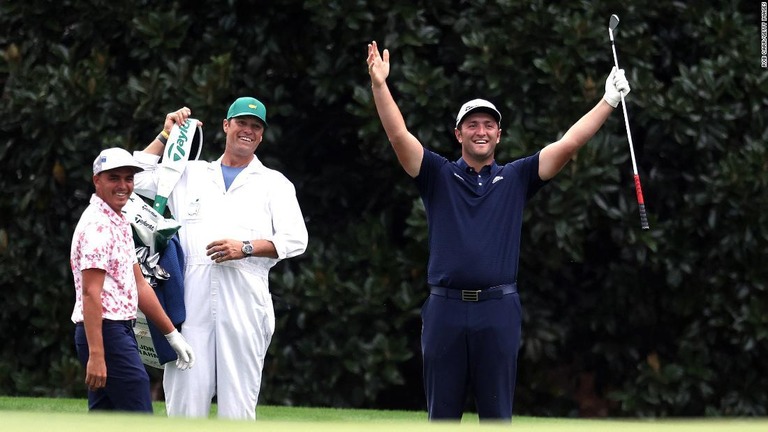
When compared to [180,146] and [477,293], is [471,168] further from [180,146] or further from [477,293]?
[180,146]

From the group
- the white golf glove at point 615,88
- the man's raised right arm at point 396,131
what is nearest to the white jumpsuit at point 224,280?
the man's raised right arm at point 396,131

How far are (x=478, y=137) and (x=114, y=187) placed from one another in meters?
1.59

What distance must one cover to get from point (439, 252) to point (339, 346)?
14.4 ft

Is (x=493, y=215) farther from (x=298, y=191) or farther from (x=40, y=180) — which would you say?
(x=40, y=180)

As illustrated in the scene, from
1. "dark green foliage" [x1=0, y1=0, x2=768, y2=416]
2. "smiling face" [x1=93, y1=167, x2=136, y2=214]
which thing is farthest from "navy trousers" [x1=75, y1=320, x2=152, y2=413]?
"dark green foliage" [x1=0, y1=0, x2=768, y2=416]

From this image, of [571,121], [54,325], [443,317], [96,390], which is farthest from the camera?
[54,325]

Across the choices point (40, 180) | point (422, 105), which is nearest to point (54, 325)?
point (40, 180)

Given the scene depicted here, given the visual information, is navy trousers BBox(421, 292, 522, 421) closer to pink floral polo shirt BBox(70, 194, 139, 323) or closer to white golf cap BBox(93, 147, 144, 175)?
pink floral polo shirt BBox(70, 194, 139, 323)

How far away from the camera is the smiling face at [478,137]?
615cm

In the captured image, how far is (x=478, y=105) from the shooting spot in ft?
20.4

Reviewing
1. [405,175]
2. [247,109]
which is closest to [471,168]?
[247,109]

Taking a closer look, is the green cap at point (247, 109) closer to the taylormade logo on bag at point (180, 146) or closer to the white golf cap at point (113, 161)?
the taylormade logo on bag at point (180, 146)

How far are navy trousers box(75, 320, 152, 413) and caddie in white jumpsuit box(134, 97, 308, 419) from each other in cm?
94

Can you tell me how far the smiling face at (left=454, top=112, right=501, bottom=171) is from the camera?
6.15m
